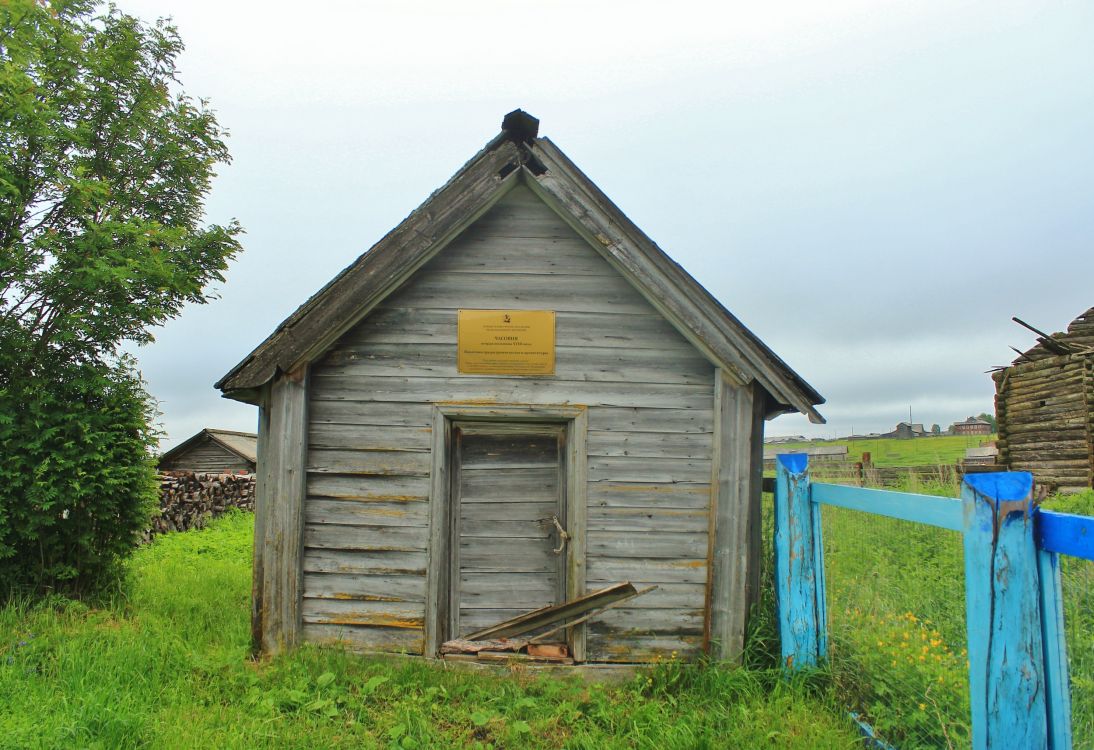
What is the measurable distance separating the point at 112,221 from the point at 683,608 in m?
8.19

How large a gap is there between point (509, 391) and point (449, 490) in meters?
1.04

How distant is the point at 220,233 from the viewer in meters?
9.22

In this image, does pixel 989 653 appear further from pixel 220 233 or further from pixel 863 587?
pixel 220 233

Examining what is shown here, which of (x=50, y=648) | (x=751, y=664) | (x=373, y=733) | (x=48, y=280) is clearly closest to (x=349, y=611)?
(x=373, y=733)

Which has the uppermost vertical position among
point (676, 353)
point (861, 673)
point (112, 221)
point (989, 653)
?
point (112, 221)

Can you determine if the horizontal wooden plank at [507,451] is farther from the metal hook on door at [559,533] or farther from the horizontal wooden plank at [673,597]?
the horizontal wooden plank at [673,597]

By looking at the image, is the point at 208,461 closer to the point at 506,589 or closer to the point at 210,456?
the point at 210,456

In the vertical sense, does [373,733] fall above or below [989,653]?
below

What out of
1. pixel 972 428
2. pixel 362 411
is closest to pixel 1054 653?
pixel 362 411

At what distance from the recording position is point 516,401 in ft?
17.7

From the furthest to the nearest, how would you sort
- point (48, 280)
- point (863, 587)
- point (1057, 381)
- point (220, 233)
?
point (1057, 381), point (220, 233), point (48, 280), point (863, 587)

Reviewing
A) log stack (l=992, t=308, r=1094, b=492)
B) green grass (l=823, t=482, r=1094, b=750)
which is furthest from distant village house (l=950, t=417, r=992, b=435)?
green grass (l=823, t=482, r=1094, b=750)

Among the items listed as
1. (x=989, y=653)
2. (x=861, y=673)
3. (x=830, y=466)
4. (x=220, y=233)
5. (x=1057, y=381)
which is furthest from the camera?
(x=830, y=466)

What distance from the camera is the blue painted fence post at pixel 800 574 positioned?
4.61 meters
